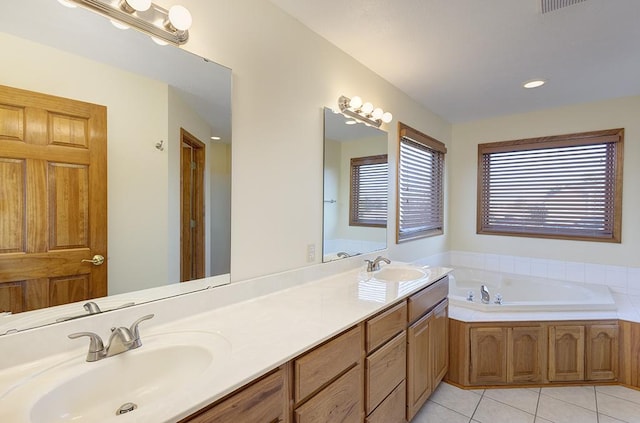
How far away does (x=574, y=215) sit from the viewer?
3207 mm

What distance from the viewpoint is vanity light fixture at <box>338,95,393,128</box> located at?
2170 mm

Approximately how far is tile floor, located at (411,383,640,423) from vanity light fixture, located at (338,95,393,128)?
6.97 ft

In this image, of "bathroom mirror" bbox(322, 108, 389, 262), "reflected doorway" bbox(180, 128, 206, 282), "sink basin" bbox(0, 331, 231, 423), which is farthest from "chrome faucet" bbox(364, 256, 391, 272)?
"sink basin" bbox(0, 331, 231, 423)

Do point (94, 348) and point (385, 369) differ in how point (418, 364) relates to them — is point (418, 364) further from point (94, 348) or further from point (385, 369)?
point (94, 348)

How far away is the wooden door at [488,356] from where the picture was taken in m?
2.34

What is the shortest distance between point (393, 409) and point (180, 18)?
6.84 ft

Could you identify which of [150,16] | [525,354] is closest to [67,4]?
[150,16]

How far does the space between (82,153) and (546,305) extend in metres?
3.13

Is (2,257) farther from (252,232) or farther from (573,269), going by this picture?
(573,269)

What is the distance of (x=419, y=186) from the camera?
10.7ft

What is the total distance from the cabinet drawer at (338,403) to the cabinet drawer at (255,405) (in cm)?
12

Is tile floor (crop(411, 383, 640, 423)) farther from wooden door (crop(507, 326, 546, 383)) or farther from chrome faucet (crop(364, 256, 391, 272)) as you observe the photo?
chrome faucet (crop(364, 256, 391, 272))

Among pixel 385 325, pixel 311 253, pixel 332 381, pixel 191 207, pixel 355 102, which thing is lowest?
pixel 332 381

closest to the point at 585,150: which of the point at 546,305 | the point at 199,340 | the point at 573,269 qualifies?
the point at 573,269
